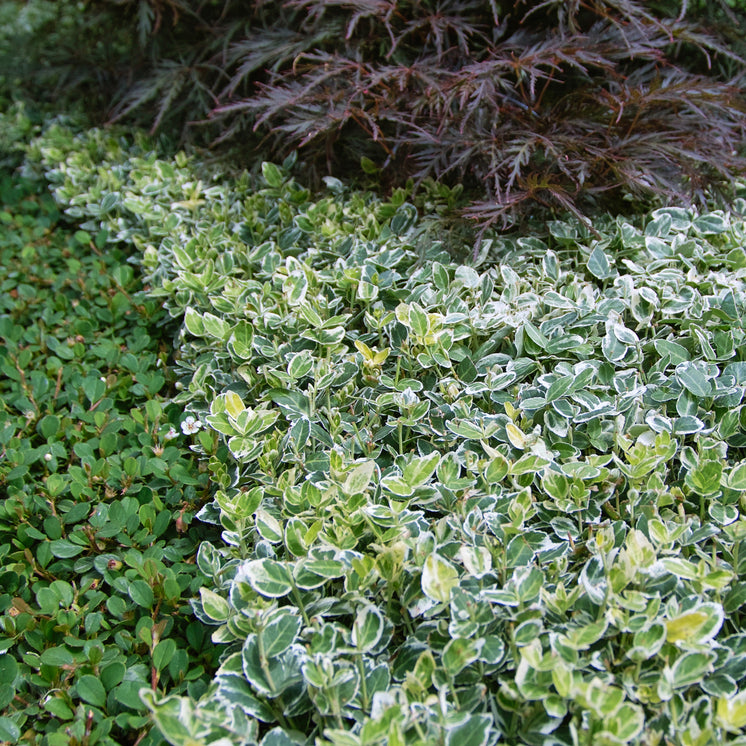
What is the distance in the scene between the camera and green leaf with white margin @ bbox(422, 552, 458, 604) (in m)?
1.13

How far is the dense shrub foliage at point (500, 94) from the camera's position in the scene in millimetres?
2105

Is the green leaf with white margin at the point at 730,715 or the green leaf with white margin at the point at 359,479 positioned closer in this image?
the green leaf with white margin at the point at 730,715

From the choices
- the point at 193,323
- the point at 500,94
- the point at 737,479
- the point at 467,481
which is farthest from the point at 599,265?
the point at 193,323

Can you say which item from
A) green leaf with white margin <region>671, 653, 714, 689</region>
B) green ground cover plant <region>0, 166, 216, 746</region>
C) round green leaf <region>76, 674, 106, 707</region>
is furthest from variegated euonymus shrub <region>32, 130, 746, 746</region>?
round green leaf <region>76, 674, 106, 707</region>

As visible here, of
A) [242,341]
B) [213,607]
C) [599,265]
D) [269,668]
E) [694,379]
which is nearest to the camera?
[269,668]

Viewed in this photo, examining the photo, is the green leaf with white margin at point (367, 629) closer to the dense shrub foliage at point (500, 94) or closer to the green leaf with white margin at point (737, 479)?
the green leaf with white margin at point (737, 479)


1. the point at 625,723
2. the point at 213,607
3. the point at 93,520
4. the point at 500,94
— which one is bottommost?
the point at 93,520

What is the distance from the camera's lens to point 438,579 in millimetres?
1135

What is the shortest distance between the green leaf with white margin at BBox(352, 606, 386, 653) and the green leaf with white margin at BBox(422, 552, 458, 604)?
0.33ft

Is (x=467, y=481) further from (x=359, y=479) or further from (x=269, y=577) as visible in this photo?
(x=269, y=577)

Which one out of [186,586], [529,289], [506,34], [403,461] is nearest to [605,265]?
[529,289]

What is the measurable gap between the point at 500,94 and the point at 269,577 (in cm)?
174

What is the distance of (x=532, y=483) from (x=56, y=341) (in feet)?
5.41

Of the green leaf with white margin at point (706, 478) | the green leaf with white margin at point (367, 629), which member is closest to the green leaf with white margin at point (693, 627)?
the green leaf with white margin at point (706, 478)
